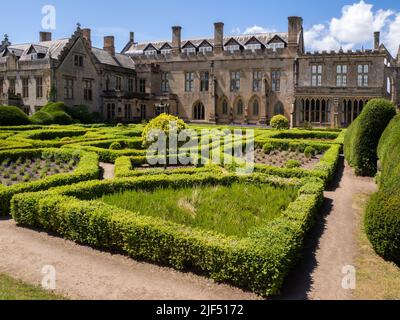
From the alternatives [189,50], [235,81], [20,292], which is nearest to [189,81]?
[189,50]

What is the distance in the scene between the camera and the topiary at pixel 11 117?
32.3 metres

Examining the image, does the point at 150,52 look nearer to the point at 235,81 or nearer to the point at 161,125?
the point at 235,81

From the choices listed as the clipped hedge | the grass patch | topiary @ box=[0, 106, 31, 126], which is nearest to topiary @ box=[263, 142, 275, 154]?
the clipped hedge

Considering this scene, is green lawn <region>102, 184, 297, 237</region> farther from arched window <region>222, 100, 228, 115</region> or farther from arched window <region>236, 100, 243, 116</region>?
arched window <region>222, 100, 228, 115</region>

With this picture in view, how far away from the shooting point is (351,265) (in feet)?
28.8

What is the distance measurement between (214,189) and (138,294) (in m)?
6.48

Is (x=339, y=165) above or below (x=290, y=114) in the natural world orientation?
below

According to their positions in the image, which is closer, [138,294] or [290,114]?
[138,294]

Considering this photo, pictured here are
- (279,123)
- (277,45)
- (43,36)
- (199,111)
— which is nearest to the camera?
(279,123)

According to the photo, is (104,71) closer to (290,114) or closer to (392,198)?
(290,114)

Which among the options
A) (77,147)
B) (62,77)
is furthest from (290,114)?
(77,147)

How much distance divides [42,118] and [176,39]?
2251 centimetres

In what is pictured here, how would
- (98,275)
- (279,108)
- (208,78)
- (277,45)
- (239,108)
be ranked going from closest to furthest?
(98,275)
(279,108)
(277,45)
(239,108)
(208,78)

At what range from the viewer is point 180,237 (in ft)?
27.5
